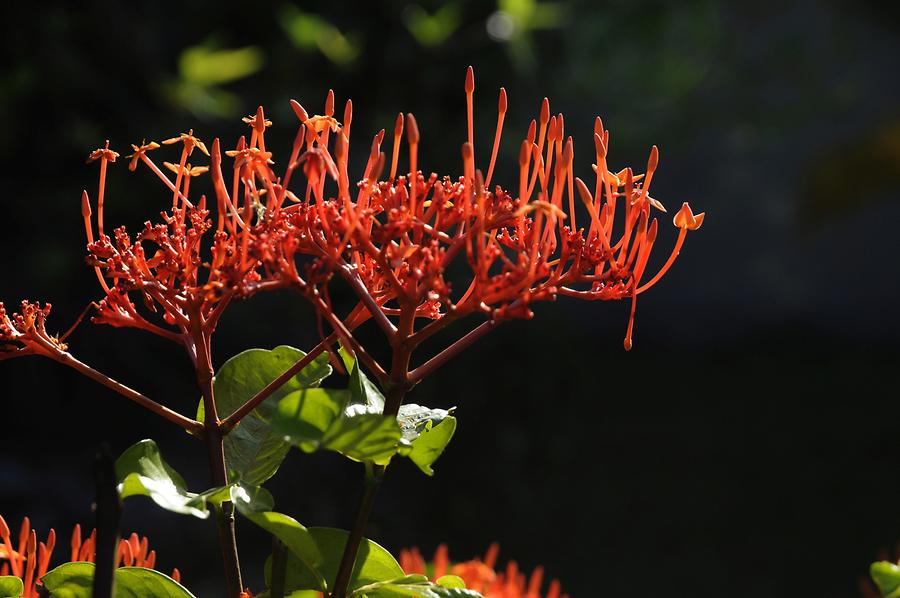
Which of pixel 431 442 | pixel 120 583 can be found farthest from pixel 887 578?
pixel 120 583

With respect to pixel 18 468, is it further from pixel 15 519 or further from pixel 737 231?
pixel 737 231

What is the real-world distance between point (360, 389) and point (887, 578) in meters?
0.22

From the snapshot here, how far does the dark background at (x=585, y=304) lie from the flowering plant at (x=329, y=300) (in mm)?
2020

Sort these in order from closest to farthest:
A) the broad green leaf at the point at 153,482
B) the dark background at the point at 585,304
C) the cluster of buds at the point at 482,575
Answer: the broad green leaf at the point at 153,482 → the cluster of buds at the point at 482,575 → the dark background at the point at 585,304

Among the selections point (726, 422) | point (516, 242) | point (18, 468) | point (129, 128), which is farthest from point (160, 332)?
point (726, 422)

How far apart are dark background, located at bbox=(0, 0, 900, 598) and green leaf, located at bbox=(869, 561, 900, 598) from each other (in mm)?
2061

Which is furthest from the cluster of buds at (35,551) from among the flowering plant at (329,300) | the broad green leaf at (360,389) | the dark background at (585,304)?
the dark background at (585,304)

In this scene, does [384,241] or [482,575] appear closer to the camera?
[384,241]

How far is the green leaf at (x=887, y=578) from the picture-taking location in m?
0.43

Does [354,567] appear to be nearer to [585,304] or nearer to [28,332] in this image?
[28,332]

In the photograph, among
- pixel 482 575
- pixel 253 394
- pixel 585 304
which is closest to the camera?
pixel 253 394

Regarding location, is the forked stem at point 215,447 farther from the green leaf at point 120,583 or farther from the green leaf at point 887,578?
the green leaf at point 887,578

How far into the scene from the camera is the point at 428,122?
2.84 meters

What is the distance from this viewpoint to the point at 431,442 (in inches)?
17.0
